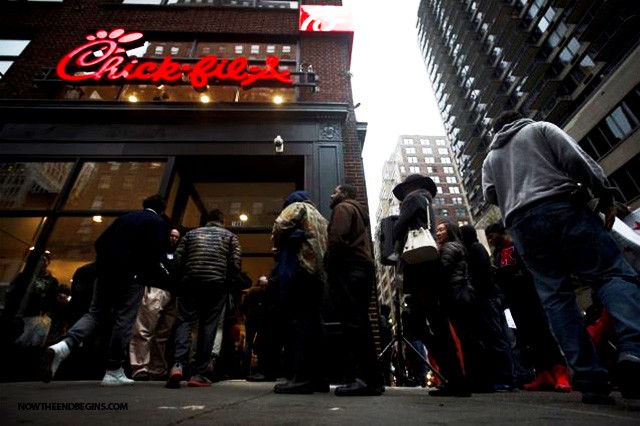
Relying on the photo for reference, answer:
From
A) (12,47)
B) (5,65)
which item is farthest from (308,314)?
(12,47)

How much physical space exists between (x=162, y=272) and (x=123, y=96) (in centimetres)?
658

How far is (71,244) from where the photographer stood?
660 cm

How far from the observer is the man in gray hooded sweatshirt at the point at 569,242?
177 centimetres

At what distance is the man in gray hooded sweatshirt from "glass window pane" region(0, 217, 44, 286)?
805 cm

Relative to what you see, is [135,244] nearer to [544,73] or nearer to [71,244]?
[71,244]

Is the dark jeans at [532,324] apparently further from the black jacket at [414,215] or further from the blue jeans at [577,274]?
the blue jeans at [577,274]

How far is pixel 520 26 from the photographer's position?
3491 centimetres

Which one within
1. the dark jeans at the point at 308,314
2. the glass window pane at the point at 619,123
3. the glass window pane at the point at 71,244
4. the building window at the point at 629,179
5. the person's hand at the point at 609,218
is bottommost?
the dark jeans at the point at 308,314

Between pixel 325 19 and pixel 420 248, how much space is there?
30.3 ft

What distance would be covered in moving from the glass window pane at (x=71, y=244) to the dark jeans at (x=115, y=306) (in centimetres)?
391

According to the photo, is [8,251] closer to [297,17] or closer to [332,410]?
[332,410]

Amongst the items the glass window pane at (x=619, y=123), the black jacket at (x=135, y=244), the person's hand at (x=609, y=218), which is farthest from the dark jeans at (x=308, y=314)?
→ the glass window pane at (x=619, y=123)

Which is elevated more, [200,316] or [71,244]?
[71,244]

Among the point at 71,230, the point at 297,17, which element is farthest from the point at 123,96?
the point at 297,17
